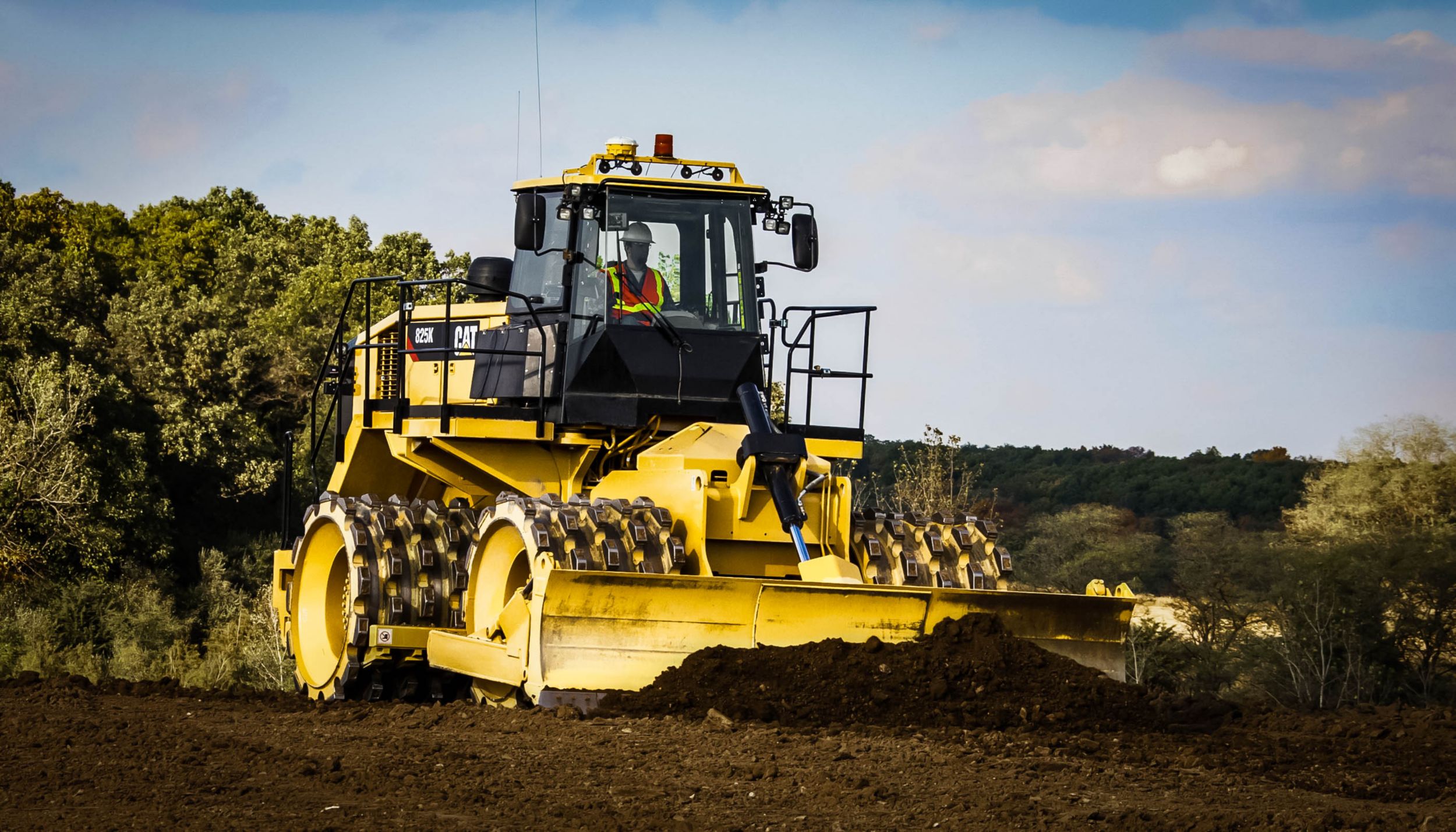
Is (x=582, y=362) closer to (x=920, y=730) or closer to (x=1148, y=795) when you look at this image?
(x=920, y=730)

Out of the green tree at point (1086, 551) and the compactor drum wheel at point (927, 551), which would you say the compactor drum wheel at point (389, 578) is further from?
the green tree at point (1086, 551)

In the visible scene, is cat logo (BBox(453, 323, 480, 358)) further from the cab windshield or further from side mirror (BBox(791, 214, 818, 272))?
side mirror (BBox(791, 214, 818, 272))

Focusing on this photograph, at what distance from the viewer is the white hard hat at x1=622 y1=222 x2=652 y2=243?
39.4ft

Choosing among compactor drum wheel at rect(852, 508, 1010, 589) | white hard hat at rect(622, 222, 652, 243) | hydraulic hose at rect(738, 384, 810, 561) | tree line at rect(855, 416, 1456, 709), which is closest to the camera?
hydraulic hose at rect(738, 384, 810, 561)

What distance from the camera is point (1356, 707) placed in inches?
505

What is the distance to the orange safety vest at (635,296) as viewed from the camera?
11852 millimetres

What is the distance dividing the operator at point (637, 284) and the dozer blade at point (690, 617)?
2.58 metres

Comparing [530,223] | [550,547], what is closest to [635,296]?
[530,223]

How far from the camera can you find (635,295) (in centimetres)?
1192

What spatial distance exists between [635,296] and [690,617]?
2.83 metres

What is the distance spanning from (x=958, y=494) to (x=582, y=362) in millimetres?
12916

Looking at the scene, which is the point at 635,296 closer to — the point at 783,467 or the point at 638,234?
the point at 638,234

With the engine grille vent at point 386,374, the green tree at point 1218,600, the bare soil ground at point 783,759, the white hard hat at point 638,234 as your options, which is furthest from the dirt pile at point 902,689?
the green tree at point 1218,600

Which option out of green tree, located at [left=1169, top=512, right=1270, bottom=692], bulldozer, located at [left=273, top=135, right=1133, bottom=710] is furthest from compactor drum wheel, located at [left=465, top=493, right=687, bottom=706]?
green tree, located at [left=1169, top=512, right=1270, bottom=692]
